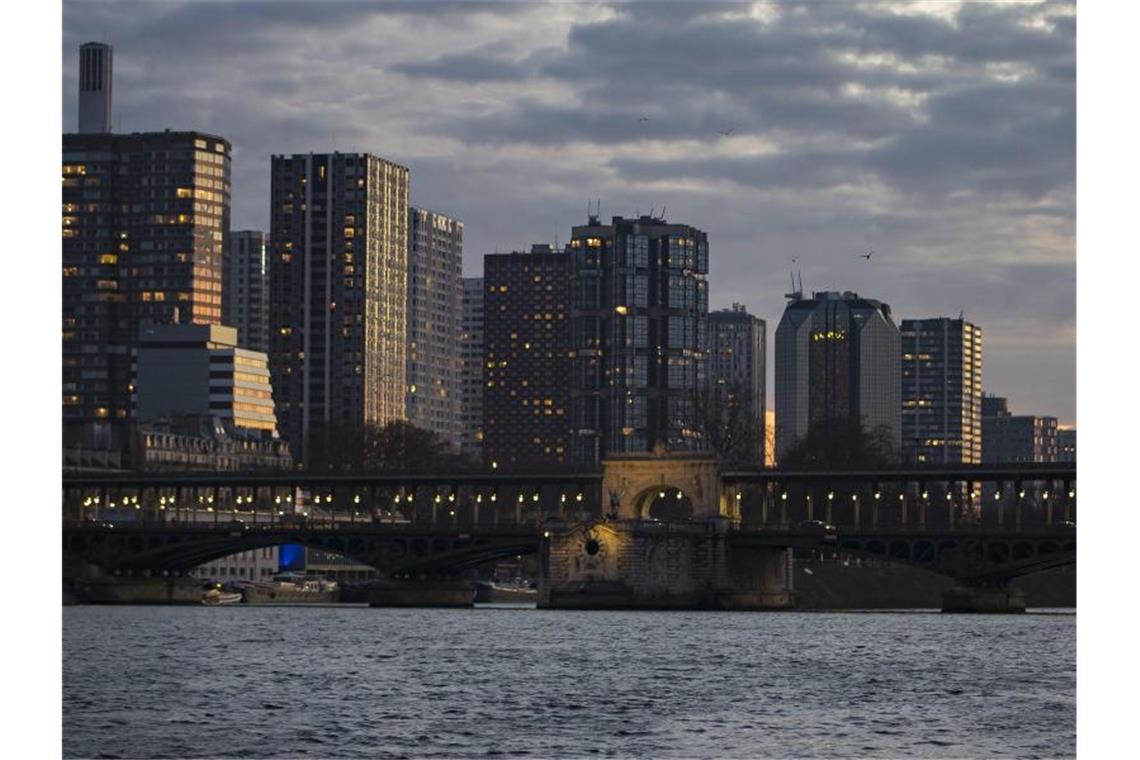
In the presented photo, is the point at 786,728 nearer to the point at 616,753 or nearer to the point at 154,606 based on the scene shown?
the point at 616,753

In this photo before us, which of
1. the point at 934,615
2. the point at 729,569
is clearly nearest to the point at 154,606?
the point at 729,569

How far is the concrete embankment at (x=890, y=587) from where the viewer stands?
18600cm

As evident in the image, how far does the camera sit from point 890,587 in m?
192

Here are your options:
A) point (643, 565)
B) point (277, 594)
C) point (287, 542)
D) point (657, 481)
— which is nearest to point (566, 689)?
point (643, 565)

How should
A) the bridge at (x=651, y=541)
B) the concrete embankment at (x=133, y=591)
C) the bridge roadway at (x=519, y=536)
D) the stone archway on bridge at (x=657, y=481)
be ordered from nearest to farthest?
the bridge roadway at (x=519, y=536) < the bridge at (x=651, y=541) < the concrete embankment at (x=133, y=591) < the stone archway on bridge at (x=657, y=481)

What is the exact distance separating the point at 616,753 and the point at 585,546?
333 feet

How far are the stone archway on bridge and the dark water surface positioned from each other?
115 feet

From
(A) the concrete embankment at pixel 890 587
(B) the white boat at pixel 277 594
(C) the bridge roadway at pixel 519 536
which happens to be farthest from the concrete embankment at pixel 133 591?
(A) the concrete embankment at pixel 890 587

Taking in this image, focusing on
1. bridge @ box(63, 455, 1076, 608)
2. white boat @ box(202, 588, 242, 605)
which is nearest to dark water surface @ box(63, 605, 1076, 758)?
bridge @ box(63, 455, 1076, 608)

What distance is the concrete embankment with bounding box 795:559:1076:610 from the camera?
18600cm

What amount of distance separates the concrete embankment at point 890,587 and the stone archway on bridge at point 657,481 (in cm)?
1912

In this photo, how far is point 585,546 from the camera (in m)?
157

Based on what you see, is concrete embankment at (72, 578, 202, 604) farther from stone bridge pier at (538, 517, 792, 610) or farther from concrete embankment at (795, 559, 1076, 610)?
concrete embankment at (795, 559, 1076, 610)

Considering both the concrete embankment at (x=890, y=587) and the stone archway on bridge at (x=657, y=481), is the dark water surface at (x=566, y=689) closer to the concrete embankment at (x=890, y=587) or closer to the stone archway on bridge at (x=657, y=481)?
the stone archway on bridge at (x=657, y=481)
